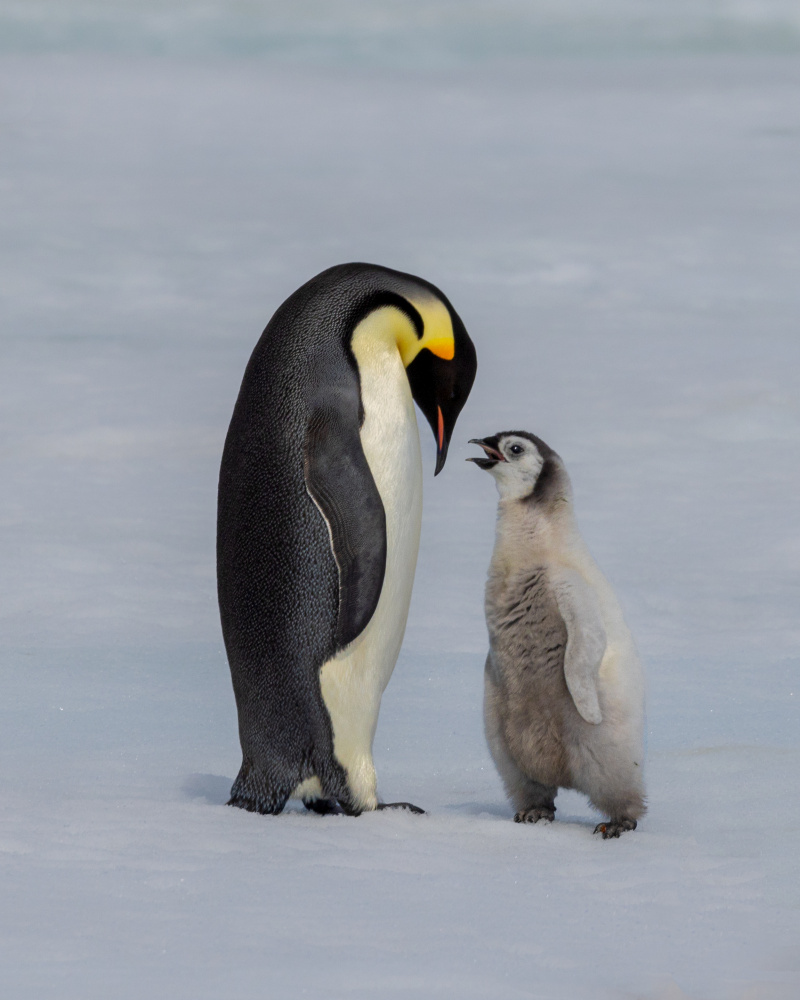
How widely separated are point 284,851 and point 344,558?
718 mm

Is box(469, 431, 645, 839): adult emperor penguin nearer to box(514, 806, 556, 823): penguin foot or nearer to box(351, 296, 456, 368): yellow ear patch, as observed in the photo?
box(514, 806, 556, 823): penguin foot

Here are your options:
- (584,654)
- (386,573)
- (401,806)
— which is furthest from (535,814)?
(386,573)

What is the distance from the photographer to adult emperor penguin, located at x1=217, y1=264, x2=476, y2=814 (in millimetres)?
3346

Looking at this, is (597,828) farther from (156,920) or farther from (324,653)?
(156,920)

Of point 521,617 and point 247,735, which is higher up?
point 521,617

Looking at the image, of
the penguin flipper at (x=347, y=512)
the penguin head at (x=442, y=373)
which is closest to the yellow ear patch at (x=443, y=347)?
the penguin head at (x=442, y=373)

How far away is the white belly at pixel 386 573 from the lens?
11.1 feet

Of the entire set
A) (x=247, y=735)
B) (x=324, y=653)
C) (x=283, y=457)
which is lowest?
(x=247, y=735)

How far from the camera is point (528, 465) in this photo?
11.6ft

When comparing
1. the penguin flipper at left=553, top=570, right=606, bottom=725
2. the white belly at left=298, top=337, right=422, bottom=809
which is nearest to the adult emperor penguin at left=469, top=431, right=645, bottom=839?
the penguin flipper at left=553, top=570, right=606, bottom=725

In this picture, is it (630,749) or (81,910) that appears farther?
(630,749)

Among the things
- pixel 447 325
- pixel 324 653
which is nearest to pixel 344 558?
pixel 324 653

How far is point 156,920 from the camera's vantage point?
2512mm

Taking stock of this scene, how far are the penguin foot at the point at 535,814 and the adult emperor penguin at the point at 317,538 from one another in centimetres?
36
